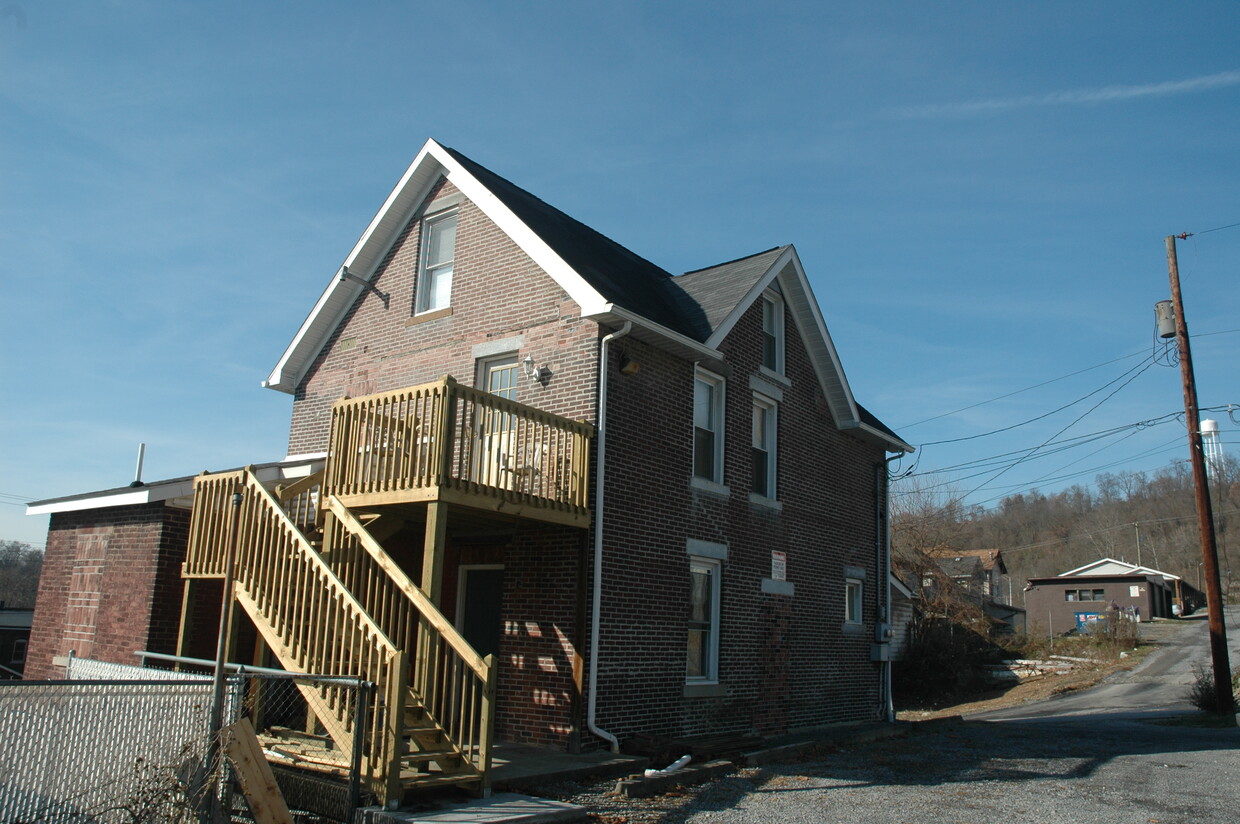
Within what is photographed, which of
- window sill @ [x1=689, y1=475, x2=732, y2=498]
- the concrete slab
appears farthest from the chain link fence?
window sill @ [x1=689, y1=475, x2=732, y2=498]

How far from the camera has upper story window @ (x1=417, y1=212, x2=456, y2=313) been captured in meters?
15.0

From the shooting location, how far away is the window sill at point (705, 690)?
13102 mm

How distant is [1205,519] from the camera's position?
64.6ft

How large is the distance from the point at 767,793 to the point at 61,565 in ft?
36.4

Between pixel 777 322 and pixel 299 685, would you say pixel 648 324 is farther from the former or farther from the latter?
pixel 299 685

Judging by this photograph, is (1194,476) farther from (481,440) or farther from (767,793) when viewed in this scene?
(481,440)

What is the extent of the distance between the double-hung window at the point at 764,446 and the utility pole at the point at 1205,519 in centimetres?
1019

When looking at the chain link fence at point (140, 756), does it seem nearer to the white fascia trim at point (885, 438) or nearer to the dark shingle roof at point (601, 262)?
the dark shingle roof at point (601, 262)

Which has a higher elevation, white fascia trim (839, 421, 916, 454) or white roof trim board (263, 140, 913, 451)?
white roof trim board (263, 140, 913, 451)

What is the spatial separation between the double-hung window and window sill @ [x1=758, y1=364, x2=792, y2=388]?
38cm

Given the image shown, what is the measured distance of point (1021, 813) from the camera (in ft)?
28.9

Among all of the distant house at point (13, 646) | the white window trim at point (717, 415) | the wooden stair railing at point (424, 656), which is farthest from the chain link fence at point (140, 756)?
the distant house at point (13, 646)

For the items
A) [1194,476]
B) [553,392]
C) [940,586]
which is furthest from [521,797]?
[940,586]

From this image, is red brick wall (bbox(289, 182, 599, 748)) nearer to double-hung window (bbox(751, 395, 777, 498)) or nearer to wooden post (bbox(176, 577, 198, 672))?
wooden post (bbox(176, 577, 198, 672))
